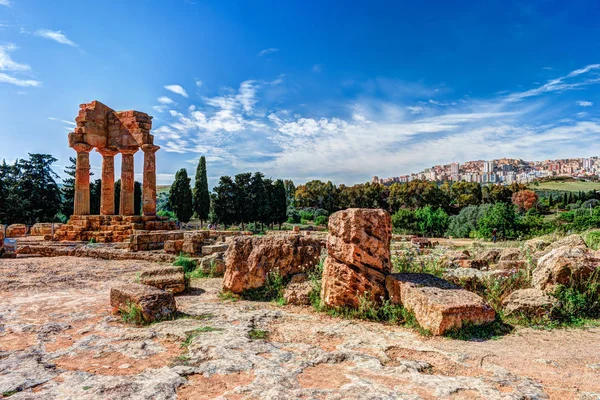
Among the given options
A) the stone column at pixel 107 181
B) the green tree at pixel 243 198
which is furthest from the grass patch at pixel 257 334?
the green tree at pixel 243 198

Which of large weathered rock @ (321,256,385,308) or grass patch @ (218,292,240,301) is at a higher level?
large weathered rock @ (321,256,385,308)

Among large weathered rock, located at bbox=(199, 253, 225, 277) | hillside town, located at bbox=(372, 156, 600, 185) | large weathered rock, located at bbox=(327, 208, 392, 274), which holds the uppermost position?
hillside town, located at bbox=(372, 156, 600, 185)

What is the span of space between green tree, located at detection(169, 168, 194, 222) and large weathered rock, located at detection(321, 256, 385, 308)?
36827 mm

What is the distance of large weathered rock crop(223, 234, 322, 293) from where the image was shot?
6.38 meters

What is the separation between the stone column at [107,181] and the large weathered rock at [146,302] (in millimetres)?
15661

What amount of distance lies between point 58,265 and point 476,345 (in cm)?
1131

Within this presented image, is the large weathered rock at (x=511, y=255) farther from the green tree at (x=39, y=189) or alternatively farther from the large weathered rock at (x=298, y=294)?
the green tree at (x=39, y=189)

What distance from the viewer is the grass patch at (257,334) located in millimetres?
4215

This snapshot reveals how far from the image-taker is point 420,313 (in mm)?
4434

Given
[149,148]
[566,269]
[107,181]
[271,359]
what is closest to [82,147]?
[107,181]

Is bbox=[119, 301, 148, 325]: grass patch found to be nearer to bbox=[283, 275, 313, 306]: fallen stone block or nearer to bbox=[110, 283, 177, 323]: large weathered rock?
bbox=[110, 283, 177, 323]: large weathered rock

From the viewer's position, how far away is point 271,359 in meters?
3.47

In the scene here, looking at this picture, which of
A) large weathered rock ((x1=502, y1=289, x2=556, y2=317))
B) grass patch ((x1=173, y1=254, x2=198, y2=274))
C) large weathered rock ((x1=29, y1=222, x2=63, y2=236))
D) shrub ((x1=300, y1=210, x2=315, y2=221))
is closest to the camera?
large weathered rock ((x1=502, y1=289, x2=556, y2=317))

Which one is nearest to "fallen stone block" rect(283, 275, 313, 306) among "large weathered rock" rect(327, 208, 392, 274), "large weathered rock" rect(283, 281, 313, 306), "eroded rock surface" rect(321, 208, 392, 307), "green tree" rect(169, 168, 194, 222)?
"large weathered rock" rect(283, 281, 313, 306)
